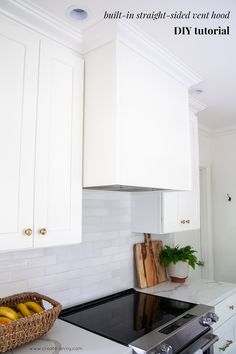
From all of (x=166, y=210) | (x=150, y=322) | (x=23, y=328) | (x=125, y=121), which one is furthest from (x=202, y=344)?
(x=125, y=121)

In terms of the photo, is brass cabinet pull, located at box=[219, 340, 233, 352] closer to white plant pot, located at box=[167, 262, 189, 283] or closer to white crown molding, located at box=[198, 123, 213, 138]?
white plant pot, located at box=[167, 262, 189, 283]

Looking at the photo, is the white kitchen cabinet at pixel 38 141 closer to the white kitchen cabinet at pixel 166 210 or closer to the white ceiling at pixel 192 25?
the white ceiling at pixel 192 25

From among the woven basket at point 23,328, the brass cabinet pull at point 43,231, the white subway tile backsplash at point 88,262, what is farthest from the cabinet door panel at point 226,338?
the brass cabinet pull at point 43,231

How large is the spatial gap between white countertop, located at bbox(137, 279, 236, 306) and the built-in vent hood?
88 cm

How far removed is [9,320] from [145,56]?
1511 millimetres

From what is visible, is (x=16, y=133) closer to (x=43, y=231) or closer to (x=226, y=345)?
(x=43, y=231)

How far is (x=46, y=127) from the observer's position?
136 centimetres

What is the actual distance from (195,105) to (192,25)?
1.08 meters

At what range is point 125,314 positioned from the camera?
5.76ft

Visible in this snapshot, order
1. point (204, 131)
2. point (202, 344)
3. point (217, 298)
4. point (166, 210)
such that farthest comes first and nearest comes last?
point (204, 131), point (166, 210), point (217, 298), point (202, 344)

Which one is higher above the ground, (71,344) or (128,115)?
(128,115)

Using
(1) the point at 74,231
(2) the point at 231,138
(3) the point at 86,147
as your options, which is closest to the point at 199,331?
(1) the point at 74,231

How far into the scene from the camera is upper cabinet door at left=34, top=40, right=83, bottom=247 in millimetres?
1332

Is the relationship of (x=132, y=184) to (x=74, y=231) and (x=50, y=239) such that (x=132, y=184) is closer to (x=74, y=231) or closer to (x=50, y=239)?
(x=74, y=231)
